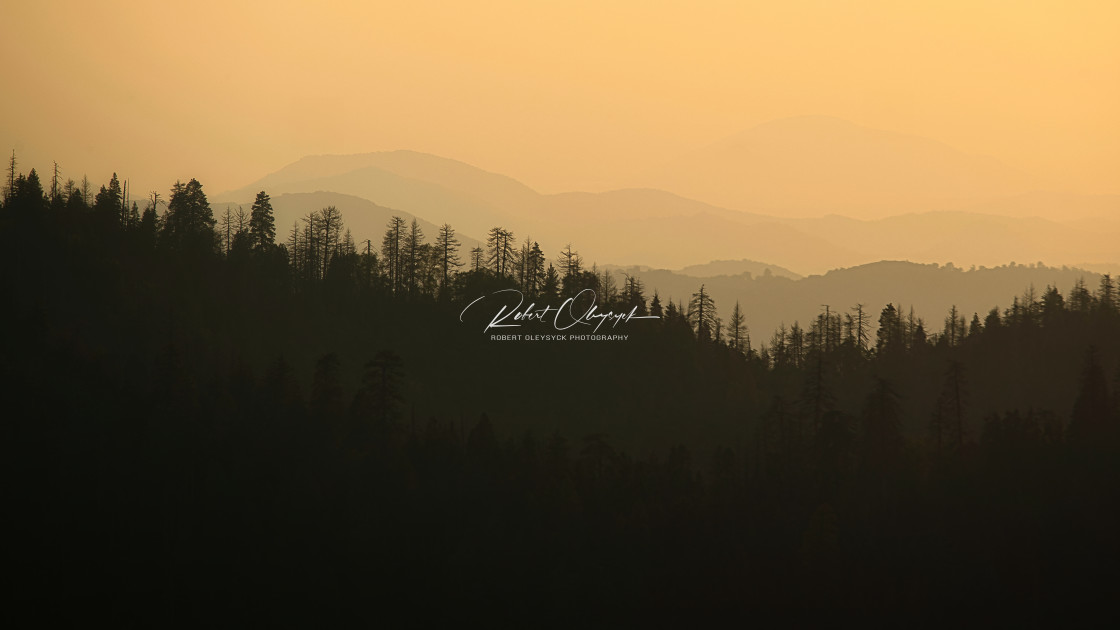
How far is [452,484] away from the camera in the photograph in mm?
102375

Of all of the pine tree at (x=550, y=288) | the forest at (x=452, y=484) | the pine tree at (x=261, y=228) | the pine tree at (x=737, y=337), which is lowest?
the forest at (x=452, y=484)

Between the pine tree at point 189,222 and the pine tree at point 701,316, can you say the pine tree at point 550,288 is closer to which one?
the pine tree at point 701,316

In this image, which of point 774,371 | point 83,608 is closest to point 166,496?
point 83,608

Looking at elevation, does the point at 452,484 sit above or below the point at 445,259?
below

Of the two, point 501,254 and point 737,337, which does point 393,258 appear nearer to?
point 501,254

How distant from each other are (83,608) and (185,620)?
791 centimetres

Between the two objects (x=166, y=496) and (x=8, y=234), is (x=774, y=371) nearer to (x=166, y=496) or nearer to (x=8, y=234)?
(x=166, y=496)

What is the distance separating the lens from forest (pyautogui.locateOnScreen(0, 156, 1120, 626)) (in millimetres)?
93438

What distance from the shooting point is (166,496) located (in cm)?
9744

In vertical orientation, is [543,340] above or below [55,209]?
below

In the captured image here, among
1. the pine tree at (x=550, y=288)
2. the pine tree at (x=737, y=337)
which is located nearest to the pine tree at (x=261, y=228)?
the pine tree at (x=550, y=288)

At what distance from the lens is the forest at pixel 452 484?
3679 inches
